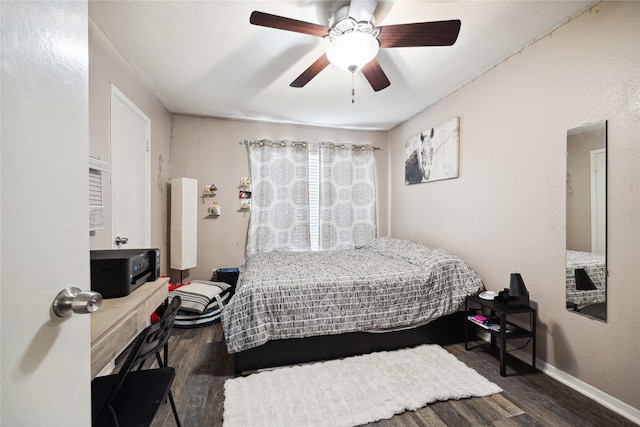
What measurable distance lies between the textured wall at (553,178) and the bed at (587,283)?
0.05 meters

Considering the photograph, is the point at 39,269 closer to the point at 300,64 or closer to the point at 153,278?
the point at 153,278

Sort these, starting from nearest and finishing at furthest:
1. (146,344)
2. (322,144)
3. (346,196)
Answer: (146,344)
(322,144)
(346,196)

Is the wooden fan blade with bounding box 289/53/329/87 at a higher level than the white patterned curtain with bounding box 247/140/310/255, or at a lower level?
higher

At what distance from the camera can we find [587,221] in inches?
68.9

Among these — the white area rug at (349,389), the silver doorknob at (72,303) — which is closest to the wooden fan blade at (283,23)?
the silver doorknob at (72,303)

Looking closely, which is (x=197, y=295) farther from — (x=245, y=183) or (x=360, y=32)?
(x=360, y=32)

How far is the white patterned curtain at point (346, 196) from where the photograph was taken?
4.05m

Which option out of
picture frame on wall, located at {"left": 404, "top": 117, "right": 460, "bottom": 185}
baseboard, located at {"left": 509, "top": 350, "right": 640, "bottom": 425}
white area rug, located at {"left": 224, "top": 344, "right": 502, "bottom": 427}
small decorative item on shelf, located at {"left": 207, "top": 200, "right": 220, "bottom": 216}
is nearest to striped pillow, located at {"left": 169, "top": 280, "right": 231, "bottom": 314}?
small decorative item on shelf, located at {"left": 207, "top": 200, "right": 220, "bottom": 216}

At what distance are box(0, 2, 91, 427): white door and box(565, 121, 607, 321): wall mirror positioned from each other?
98.1 inches

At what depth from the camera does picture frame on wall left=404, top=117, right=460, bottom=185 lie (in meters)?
2.85

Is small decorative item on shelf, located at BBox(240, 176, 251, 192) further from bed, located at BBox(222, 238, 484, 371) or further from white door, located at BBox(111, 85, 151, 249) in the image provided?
bed, located at BBox(222, 238, 484, 371)

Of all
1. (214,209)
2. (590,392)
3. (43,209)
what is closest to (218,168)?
(214,209)

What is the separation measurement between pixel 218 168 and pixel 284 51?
205 centimetres

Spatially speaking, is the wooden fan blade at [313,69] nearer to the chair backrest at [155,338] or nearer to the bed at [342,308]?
the bed at [342,308]
